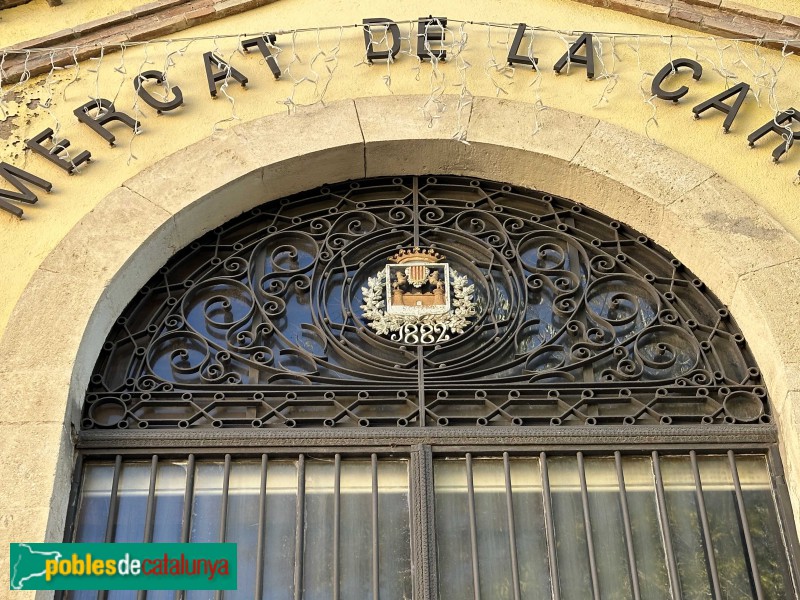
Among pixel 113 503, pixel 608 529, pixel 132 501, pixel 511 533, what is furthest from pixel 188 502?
pixel 608 529

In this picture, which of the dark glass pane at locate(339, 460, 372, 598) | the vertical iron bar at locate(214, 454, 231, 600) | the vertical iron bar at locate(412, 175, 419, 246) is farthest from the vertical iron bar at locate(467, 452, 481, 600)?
the vertical iron bar at locate(412, 175, 419, 246)

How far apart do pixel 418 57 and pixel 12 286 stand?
3.31 metres

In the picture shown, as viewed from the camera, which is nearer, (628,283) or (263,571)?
(263,571)

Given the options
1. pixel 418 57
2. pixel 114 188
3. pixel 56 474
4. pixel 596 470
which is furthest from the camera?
pixel 418 57

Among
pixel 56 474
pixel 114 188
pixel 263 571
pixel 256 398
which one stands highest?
pixel 114 188

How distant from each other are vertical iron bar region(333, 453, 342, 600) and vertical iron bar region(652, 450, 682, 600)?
194 centimetres

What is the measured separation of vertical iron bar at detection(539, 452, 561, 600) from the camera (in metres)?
7.93

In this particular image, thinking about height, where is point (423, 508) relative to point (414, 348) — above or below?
below

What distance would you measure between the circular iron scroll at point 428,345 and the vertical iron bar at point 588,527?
360mm

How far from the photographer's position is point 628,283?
363 inches

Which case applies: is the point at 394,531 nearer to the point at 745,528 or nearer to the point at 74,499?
the point at 74,499

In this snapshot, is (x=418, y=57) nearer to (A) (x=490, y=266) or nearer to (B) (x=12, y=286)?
(A) (x=490, y=266)

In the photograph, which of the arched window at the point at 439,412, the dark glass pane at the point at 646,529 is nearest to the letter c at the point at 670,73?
the arched window at the point at 439,412

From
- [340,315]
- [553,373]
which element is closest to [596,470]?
[553,373]
